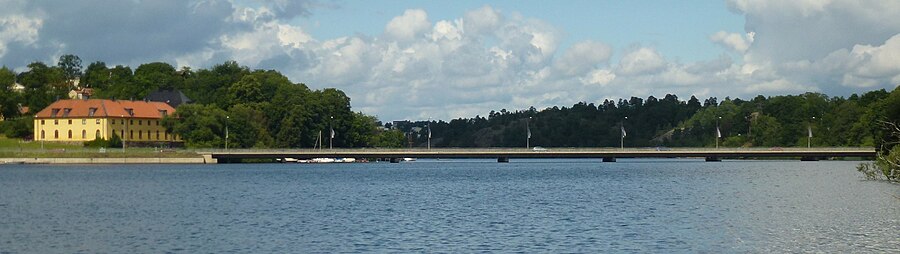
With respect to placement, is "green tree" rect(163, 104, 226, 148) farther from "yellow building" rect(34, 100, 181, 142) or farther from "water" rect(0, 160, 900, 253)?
"water" rect(0, 160, 900, 253)

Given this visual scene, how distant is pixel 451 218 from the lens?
58.4 metres

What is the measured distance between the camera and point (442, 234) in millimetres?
49469

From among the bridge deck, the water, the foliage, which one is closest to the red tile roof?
the foliage

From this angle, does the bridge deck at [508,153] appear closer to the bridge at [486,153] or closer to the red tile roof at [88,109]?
the bridge at [486,153]

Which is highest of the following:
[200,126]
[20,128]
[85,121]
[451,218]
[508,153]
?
[85,121]

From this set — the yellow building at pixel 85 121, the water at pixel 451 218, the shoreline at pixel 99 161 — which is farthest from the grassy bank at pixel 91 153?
the water at pixel 451 218

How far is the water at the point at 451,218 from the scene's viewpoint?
4528 cm

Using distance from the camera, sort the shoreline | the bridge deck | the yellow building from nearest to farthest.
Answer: the shoreline
the bridge deck
the yellow building

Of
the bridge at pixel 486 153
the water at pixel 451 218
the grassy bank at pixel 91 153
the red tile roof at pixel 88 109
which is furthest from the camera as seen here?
the red tile roof at pixel 88 109

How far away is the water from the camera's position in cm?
4528

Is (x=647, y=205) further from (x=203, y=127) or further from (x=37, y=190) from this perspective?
(x=203, y=127)

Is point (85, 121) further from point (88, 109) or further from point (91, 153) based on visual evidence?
point (91, 153)

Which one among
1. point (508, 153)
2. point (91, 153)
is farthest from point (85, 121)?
point (508, 153)

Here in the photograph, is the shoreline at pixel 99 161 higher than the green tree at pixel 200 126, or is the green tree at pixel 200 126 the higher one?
the green tree at pixel 200 126
